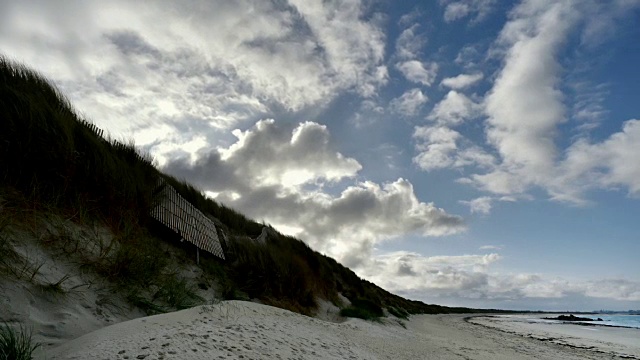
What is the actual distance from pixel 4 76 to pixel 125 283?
408cm

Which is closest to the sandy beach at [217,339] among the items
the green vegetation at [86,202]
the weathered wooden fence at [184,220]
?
the green vegetation at [86,202]

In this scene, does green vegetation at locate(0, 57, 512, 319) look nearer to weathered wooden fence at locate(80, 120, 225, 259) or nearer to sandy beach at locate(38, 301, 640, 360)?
weathered wooden fence at locate(80, 120, 225, 259)

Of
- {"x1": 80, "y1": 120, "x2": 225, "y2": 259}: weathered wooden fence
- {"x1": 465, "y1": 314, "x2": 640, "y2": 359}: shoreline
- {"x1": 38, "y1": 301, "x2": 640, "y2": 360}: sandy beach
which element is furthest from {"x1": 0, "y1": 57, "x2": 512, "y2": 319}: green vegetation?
{"x1": 465, "y1": 314, "x2": 640, "y2": 359}: shoreline

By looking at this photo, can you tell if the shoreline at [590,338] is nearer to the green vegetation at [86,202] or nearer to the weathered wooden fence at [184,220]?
the green vegetation at [86,202]

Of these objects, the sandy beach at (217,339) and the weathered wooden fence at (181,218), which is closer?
the sandy beach at (217,339)

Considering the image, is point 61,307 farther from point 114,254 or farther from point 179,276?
point 179,276

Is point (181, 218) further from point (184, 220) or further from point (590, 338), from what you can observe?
point (590, 338)

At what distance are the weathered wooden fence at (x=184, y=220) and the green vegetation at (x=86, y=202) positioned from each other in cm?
19

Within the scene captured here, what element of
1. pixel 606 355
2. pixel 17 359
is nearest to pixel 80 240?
pixel 17 359

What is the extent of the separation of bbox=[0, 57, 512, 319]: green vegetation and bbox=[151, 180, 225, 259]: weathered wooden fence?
0.61ft

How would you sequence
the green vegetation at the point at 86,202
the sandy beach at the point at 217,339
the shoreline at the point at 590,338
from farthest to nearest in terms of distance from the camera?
the shoreline at the point at 590,338, the green vegetation at the point at 86,202, the sandy beach at the point at 217,339

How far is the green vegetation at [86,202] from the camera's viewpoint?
529cm

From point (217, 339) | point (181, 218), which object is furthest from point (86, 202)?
point (217, 339)

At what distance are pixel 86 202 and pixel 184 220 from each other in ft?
9.08
